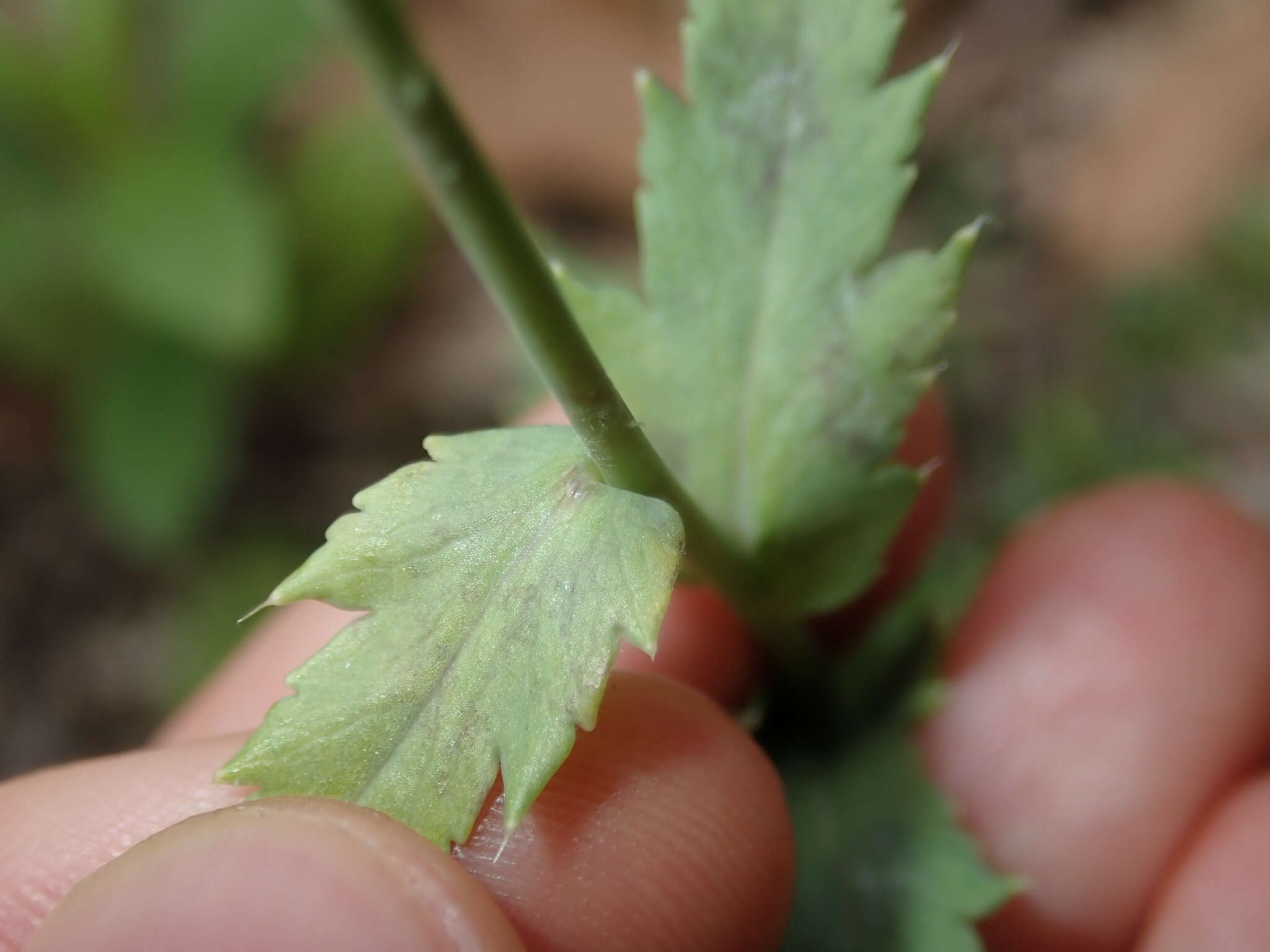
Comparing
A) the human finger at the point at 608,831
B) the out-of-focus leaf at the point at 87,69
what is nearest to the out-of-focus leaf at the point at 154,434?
the out-of-focus leaf at the point at 87,69

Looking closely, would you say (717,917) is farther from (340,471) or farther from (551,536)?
(340,471)

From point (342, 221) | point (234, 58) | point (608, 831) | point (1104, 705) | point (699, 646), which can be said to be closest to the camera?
point (608, 831)

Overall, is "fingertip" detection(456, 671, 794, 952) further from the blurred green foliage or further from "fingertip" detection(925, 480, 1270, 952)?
the blurred green foliage

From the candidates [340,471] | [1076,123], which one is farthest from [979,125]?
[340,471]

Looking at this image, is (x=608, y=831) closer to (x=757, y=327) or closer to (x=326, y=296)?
(x=757, y=327)

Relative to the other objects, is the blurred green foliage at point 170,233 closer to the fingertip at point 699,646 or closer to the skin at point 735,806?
the skin at point 735,806

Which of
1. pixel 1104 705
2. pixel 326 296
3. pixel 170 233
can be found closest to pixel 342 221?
pixel 326 296

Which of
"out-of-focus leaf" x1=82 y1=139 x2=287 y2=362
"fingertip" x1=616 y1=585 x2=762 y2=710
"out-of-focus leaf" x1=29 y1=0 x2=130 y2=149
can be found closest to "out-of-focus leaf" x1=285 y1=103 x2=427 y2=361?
"out-of-focus leaf" x1=82 y1=139 x2=287 y2=362
